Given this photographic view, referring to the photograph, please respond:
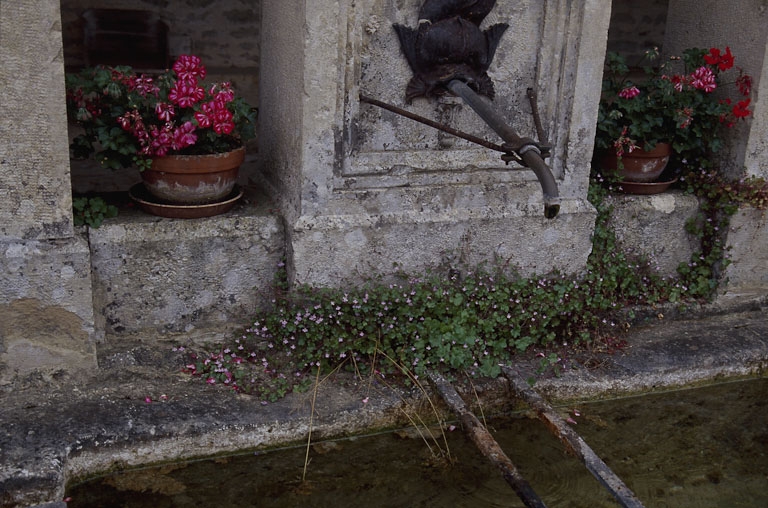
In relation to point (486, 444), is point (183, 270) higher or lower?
higher

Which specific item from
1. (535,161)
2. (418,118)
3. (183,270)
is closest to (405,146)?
(418,118)

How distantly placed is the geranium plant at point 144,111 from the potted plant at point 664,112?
6.55 feet

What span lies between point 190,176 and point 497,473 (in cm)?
180

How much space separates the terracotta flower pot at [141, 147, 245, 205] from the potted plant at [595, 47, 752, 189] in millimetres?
1931

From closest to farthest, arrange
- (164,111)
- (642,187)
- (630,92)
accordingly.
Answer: (164,111) → (630,92) → (642,187)

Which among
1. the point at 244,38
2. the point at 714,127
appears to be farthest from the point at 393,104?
the point at 244,38

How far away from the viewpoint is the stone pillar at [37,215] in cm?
307

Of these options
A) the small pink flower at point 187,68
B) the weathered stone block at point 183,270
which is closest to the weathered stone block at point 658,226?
the weathered stone block at point 183,270

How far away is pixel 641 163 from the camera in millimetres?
4383

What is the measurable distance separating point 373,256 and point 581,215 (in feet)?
3.54

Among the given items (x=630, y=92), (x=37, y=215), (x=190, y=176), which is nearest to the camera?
(x=37, y=215)

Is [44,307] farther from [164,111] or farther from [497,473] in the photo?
[497,473]

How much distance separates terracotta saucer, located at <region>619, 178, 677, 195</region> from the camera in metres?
4.41

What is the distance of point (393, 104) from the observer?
3754mm
